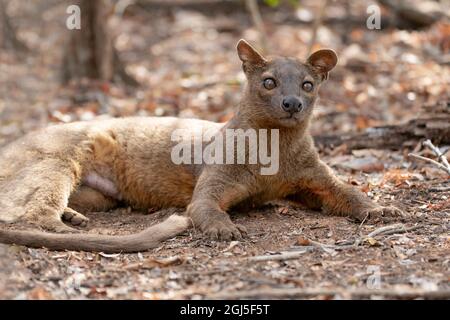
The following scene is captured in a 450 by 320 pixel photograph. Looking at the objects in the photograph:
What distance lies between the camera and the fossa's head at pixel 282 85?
5691 mm

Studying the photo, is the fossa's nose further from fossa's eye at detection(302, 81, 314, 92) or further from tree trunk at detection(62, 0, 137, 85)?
tree trunk at detection(62, 0, 137, 85)

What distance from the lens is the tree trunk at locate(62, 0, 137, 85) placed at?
10023 mm

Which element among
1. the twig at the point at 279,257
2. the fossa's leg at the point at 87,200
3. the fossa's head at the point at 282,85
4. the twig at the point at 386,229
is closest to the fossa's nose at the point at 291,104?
the fossa's head at the point at 282,85

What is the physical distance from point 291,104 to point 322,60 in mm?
678

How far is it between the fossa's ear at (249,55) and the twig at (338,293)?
246cm

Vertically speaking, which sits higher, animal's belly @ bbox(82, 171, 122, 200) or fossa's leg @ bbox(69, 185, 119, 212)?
animal's belly @ bbox(82, 171, 122, 200)

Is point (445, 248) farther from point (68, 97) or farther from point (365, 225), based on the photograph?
point (68, 97)

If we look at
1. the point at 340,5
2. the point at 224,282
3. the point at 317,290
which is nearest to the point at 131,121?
the point at 224,282

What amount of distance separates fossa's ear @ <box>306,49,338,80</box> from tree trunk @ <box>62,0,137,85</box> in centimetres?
481

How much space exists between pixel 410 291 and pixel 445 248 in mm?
964

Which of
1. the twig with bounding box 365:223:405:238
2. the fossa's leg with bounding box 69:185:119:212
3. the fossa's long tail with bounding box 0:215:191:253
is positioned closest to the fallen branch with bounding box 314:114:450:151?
the twig with bounding box 365:223:405:238

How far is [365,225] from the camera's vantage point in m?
5.47

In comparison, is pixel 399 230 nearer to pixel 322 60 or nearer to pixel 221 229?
pixel 221 229

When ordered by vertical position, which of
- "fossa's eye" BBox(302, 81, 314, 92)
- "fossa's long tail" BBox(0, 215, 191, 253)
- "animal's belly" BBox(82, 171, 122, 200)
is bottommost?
"fossa's long tail" BBox(0, 215, 191, 253)
